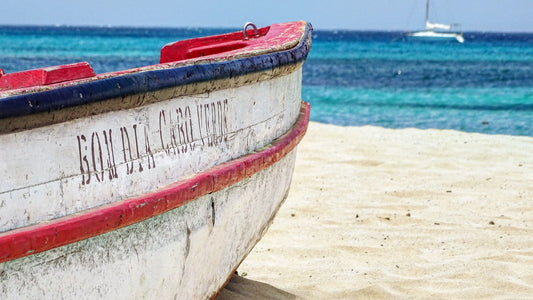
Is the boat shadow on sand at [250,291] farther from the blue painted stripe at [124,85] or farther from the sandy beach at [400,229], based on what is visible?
the blue painted stripe at [124,85]

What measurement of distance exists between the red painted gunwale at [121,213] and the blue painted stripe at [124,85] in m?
0.33

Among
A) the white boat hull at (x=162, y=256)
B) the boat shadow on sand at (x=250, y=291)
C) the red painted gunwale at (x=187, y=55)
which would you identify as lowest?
the boat shadow on sand at (x=250, y=291)

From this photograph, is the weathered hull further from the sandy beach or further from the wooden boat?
the sandy beach

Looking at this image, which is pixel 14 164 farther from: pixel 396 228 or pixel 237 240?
pixel 396 228

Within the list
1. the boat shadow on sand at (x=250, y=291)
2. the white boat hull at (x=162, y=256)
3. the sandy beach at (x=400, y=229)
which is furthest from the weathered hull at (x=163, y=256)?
the sandy beach at (x=400, y=229)

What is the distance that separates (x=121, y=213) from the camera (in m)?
2.20

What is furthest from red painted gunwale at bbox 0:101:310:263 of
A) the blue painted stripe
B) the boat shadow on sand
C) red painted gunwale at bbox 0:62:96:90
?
the boat shadow on sand

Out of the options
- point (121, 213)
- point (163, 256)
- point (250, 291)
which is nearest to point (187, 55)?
point (250, 291)

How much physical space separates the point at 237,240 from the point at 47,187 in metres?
1.32

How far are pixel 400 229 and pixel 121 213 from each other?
3.26m

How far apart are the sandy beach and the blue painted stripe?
1447mm

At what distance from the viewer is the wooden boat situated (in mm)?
1971

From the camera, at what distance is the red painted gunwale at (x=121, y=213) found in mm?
1922

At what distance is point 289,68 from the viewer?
3420 millimetres
